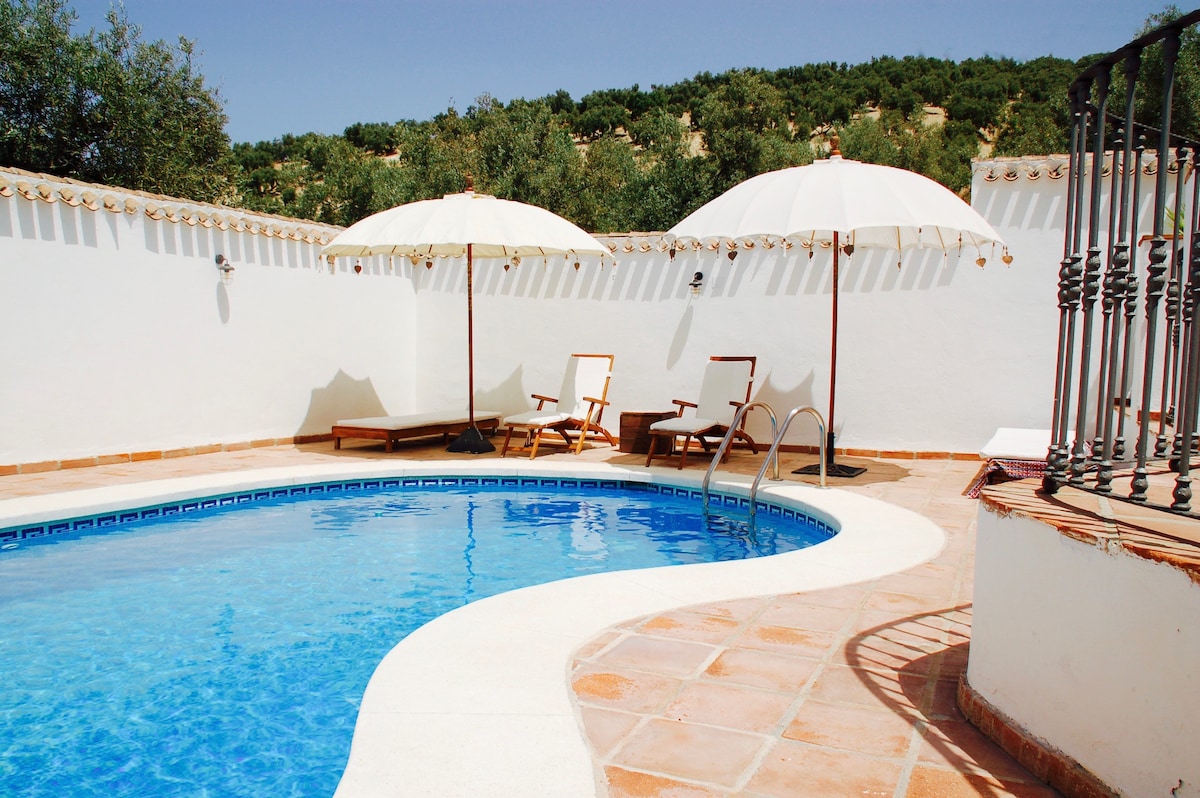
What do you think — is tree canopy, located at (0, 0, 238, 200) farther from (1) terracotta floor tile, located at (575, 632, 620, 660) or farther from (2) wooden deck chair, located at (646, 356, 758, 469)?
(1) terracotta floor tile, located at (575, 632, 620, 660)

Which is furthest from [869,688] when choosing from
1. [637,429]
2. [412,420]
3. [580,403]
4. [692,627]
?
[412,420]

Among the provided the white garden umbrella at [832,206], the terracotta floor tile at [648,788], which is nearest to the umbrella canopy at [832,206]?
the white garden umbrella at [832,206]

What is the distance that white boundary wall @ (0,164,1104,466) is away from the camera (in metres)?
8.73

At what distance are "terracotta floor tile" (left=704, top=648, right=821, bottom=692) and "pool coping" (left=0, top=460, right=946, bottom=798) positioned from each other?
1.94ft

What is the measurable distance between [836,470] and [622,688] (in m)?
5.70

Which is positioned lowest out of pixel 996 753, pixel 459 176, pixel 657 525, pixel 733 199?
pixel 657 525

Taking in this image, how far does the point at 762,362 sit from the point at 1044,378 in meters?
2.97

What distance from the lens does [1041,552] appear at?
244 cm

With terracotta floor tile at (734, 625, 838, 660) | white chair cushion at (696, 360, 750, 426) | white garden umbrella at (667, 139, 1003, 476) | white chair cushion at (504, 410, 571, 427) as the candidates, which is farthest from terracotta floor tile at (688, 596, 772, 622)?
white chair cushion at (504, 410, 571, 427)

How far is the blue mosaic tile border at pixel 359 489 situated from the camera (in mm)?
6652

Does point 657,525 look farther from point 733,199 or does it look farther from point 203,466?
point 203,466

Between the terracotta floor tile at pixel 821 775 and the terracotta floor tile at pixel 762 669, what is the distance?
51cm

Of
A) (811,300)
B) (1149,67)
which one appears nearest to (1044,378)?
(811,300)

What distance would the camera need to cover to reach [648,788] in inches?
95.0
